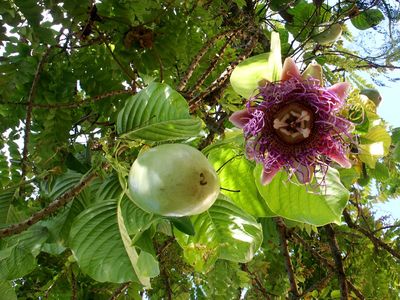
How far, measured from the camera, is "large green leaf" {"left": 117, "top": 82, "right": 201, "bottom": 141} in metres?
0.84

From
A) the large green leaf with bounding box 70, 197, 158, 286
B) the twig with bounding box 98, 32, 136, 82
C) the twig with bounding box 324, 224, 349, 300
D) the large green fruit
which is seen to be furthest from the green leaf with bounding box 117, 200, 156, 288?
the twig with bounding box 324, 224, 349, 300

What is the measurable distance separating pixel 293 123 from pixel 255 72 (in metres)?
0.10

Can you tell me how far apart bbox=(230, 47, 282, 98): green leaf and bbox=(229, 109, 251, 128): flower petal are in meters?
0.03

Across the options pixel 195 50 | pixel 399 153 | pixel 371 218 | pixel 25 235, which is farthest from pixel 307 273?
pixel 25 235

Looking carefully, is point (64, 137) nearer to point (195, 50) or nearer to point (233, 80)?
point (195, 50)

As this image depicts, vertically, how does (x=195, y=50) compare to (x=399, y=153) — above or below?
above

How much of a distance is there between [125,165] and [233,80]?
0.24 metres

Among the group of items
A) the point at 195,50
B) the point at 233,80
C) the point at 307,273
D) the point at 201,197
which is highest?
the point at 195,50

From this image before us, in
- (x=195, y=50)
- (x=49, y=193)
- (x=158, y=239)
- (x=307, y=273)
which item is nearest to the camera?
(x=49, y=193)

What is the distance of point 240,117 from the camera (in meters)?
0.85

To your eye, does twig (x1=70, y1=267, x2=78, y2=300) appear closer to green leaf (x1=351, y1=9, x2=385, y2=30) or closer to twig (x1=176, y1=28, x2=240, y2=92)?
twig (x1=176, y1=28, x2=240, y2=92)

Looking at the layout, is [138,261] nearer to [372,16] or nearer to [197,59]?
[197,59]

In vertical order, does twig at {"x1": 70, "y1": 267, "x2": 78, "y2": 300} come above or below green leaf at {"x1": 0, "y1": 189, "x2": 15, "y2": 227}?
below

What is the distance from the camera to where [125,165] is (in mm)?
924
